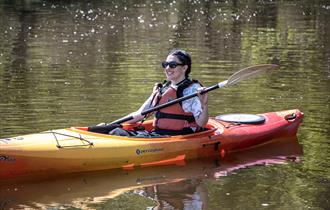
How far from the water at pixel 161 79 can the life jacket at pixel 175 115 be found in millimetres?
425

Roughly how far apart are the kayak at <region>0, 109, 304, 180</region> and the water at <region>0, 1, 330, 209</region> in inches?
5.6

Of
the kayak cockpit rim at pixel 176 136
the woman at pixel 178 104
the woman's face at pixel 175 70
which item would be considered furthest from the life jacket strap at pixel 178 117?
the woman's face at pixel 175 70

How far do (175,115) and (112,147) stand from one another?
859mm

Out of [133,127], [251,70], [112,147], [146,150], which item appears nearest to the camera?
[112,147]

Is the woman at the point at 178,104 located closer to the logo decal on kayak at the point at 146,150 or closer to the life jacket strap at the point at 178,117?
the life jacket strap at the point at 178,117

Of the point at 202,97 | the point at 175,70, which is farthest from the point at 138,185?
the point at 175,70

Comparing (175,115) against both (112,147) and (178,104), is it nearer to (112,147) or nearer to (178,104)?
(178,104)

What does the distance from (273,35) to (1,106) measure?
11.5 meters

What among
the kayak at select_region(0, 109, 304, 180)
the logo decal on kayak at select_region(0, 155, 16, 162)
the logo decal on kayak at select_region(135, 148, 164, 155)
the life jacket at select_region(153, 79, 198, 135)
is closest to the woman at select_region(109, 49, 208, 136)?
the life jacket at select_region(153, 79, 198, 135)

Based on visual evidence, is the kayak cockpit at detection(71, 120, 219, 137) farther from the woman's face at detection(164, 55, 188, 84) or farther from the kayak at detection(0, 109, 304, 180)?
the woman's face at detection(164, 55, 188, 84)

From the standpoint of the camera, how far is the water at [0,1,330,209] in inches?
272

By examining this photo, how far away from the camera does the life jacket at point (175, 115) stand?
7.89 meters

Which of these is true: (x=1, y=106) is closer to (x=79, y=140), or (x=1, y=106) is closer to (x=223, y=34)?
(x=79, y=140)

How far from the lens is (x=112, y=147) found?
24.2 ft
